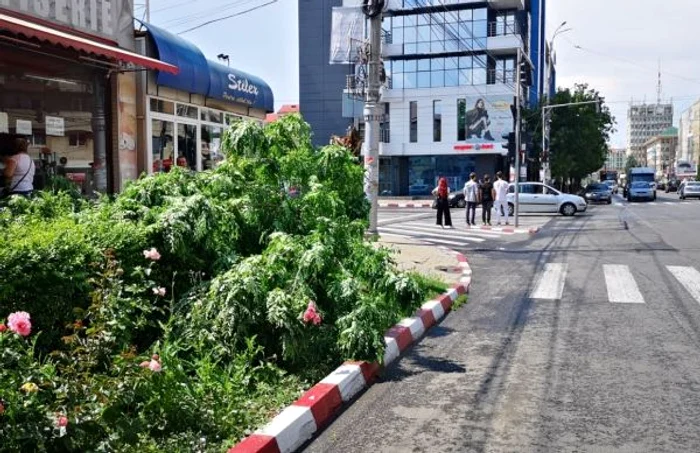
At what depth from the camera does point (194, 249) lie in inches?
227

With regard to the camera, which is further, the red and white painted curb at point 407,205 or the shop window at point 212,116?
the red and white painted curb at point 407,205

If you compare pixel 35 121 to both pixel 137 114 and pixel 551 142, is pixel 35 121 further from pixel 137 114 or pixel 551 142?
pixel 551 142

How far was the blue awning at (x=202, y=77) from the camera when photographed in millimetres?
11758

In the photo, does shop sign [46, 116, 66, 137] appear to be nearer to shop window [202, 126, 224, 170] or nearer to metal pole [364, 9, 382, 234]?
shop window [202, 126, 224, 170]

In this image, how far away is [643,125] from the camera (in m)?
182

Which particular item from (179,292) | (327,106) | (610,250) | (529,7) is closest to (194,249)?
(179,292)

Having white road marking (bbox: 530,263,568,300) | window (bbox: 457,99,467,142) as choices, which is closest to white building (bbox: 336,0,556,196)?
window (bbox: 457,99,467,142)

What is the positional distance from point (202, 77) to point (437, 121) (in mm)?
39070

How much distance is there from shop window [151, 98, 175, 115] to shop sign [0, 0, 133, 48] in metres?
1.22

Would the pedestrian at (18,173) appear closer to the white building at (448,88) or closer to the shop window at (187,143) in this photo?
the shop window at (187,143)

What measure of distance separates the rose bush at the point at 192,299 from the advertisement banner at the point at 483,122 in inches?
1661

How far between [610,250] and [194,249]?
11640mm

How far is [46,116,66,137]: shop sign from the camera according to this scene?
10000 millimetres

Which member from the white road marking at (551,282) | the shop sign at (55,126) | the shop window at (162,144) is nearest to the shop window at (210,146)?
the shop window at (162,144)
